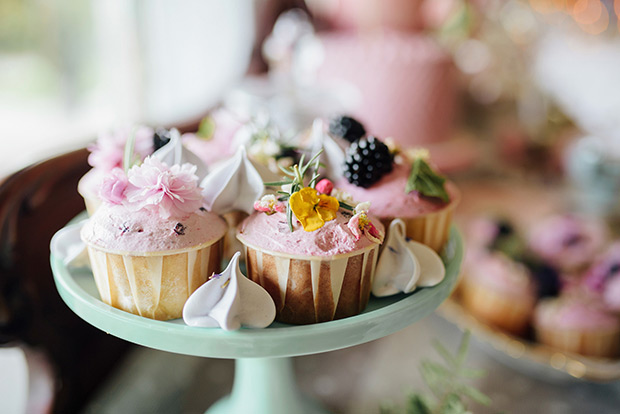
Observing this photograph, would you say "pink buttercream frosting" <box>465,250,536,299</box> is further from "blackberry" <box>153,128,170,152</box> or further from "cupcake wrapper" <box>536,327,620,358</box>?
"blackberry" <box>153,128,170,152</box>

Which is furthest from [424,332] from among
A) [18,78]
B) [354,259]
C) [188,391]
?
[18,78]

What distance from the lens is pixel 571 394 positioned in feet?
3.80

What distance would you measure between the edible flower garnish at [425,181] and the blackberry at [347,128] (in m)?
0.11

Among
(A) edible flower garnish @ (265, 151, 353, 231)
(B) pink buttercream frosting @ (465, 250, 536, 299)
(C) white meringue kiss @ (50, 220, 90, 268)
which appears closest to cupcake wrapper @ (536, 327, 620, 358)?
(B) pink buttercream frosting @ (465, 250, 536, 299)

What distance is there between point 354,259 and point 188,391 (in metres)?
0.66

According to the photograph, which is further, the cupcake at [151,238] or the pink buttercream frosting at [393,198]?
the pink buttercream frosting at [393,198]

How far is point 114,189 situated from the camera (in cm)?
69

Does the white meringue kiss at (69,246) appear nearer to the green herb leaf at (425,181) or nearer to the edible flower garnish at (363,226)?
the edible flower garnish at (363,226)

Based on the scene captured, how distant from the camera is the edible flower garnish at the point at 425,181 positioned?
2.71 ft

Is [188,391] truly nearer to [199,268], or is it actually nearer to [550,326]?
[199,268]

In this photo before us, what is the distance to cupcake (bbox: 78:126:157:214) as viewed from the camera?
2.70 ft

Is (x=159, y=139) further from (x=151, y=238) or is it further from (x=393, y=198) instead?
(x=393, y=198)

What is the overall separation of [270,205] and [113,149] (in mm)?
296

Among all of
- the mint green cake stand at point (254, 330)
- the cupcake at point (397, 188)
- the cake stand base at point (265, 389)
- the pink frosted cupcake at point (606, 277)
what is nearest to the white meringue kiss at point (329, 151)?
the cupcake at point (397, 188)
